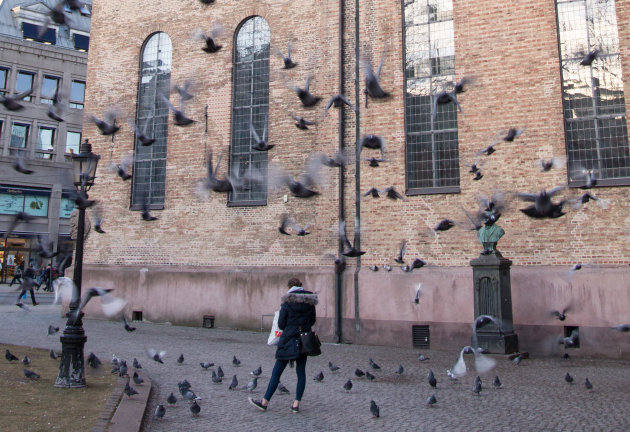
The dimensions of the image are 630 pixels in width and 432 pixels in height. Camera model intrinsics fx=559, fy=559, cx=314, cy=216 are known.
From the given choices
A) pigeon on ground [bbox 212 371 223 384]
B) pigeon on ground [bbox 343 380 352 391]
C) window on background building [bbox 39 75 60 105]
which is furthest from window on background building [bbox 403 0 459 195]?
window on background building [bbox 39 75 60 105]

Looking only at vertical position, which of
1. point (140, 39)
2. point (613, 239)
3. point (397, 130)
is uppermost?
point (140, 39)

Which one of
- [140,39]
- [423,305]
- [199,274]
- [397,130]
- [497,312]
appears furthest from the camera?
[140,39]

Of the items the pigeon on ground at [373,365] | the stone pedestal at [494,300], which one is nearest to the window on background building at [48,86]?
the stone pedestal at [494,300]

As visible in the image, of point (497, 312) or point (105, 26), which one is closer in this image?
point (497, 312)

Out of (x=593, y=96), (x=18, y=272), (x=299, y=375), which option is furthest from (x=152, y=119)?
(x=18, y=272)

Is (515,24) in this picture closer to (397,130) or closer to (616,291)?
(397,130)

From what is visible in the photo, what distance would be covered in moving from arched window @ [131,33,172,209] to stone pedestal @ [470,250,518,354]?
9.48 m

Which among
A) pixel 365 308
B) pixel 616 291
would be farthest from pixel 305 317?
pixel 616 291

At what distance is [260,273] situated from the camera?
14.4 metres

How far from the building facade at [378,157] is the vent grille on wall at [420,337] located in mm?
174

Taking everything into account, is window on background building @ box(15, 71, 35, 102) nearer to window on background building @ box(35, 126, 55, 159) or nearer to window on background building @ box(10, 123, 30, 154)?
window on background building @ box(10, 123, 30, 154)

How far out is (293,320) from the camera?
261 inches

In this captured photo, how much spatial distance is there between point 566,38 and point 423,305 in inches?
271

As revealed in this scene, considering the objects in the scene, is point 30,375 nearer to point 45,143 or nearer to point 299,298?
point 299,298
